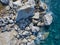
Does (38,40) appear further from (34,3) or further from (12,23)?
(34,3)

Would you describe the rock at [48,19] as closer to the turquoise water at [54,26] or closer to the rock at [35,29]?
the turquoise water at [54,26]

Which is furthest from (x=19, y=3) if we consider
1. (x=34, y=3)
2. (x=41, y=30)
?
(x=41, y=30)

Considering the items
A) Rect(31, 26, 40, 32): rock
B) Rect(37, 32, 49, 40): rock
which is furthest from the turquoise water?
Rect(31, 26, 40, 32): rock

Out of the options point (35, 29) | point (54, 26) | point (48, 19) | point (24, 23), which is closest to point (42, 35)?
point (35, 29)

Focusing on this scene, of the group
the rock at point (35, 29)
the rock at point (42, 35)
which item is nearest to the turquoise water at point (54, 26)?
the rock at point (42, 35)

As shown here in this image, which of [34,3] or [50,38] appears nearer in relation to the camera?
[50,38]

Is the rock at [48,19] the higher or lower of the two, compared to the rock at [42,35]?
higher
